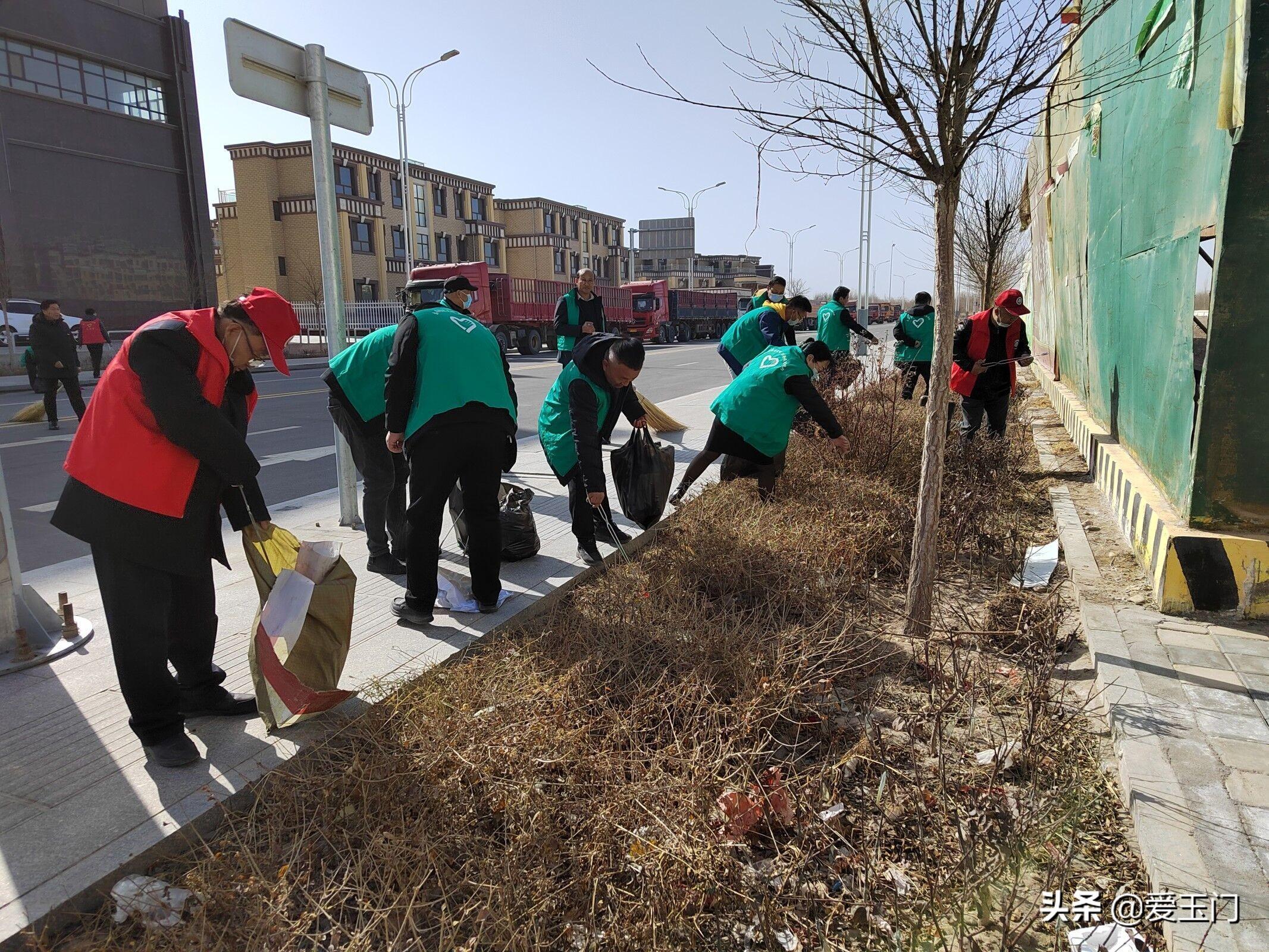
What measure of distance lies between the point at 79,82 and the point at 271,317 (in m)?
34.6

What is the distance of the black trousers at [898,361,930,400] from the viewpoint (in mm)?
8719

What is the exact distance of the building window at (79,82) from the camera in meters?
27.3

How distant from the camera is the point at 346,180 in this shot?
43.7 meters

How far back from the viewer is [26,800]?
2.51m

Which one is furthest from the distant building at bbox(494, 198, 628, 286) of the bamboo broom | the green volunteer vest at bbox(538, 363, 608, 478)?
the green volunteer vest at bbox(538, 363, 608, 478)

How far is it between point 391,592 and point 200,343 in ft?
6.42

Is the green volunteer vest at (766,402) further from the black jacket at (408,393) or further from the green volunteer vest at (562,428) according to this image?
the black jacket at (408,393)

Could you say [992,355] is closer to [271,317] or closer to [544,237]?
[271,317]

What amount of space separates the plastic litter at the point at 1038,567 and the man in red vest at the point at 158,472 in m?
3.77

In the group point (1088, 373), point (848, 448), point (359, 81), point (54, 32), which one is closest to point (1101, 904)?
point (848, 448)

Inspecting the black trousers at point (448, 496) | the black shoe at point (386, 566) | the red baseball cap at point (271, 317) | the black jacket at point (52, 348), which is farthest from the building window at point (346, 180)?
the red baseball cap at point (271, 317)

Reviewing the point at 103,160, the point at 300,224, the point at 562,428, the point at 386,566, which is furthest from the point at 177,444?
the point at 300,224

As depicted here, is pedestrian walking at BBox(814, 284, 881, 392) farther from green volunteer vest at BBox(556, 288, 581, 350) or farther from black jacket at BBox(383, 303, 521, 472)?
black jacket at BBox(383, 303, 521, 472)

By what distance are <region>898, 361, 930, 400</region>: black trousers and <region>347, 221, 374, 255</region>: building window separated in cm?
3952
